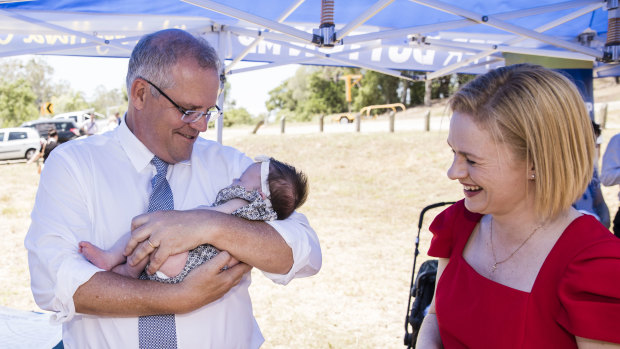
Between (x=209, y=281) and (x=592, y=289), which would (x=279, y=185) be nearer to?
(x=209, y=281)

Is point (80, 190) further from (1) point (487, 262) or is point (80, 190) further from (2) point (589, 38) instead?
(2) point (589, 38)

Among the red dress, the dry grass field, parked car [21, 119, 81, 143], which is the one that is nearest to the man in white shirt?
the red dress

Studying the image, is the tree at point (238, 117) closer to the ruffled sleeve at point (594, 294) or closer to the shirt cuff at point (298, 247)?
the shirt cuff at point (298, 247)

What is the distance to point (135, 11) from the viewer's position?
14.4 feet

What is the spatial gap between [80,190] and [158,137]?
36 centimetres

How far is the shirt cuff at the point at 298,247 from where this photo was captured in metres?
1.84

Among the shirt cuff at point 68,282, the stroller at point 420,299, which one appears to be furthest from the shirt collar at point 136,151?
the stroller at point 420,299

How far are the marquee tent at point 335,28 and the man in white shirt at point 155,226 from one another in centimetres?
138

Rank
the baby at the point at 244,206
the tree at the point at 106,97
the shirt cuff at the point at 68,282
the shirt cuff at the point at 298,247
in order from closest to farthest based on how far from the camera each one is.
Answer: the shirt cuff at the point at 68,282 → the baby at the point at 244,206 → the shirt cuff at the point at 298,247 → the tree at the point at 106,97

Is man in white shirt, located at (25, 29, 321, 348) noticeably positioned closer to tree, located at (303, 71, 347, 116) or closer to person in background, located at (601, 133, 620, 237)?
person in background, located at (601, 133, 620, 237)

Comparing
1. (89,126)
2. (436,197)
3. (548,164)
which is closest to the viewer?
(548,164)

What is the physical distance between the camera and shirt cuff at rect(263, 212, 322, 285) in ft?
6.04

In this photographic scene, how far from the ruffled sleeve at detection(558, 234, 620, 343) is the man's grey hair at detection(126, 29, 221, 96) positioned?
149 centimetres

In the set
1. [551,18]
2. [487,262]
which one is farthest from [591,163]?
[551,18]
